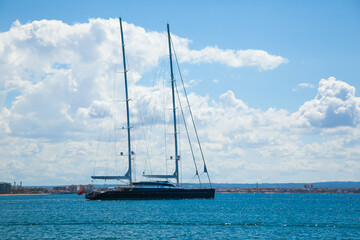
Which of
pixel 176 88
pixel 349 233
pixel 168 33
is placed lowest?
pixel 349 233

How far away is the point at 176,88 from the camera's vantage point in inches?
3797

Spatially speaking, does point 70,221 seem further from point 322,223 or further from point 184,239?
point 322,223

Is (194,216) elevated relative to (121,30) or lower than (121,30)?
lower

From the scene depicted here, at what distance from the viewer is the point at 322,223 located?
201ft

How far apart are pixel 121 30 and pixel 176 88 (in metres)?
16.7

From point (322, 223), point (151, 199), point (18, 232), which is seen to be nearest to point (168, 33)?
point (151, 199)

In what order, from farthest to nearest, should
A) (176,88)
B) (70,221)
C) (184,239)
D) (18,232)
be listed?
(176,88) → (70,221) → (18,232) → (184,239)

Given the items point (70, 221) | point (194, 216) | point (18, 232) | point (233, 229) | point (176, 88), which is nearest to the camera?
point (18, 232)

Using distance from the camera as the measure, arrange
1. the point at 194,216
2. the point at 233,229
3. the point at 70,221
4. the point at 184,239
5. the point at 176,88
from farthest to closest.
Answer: the point at 176,88 < the point at 194,216 < the point at 70,221 < the point at 233,229 < the point at 184,239

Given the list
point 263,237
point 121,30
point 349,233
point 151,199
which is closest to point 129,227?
point 263,237

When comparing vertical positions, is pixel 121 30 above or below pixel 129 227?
above

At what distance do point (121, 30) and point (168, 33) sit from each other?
32.0 feet

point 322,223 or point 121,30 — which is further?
point 121,30

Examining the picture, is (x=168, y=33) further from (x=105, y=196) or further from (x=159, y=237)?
(x=159, y=237)
